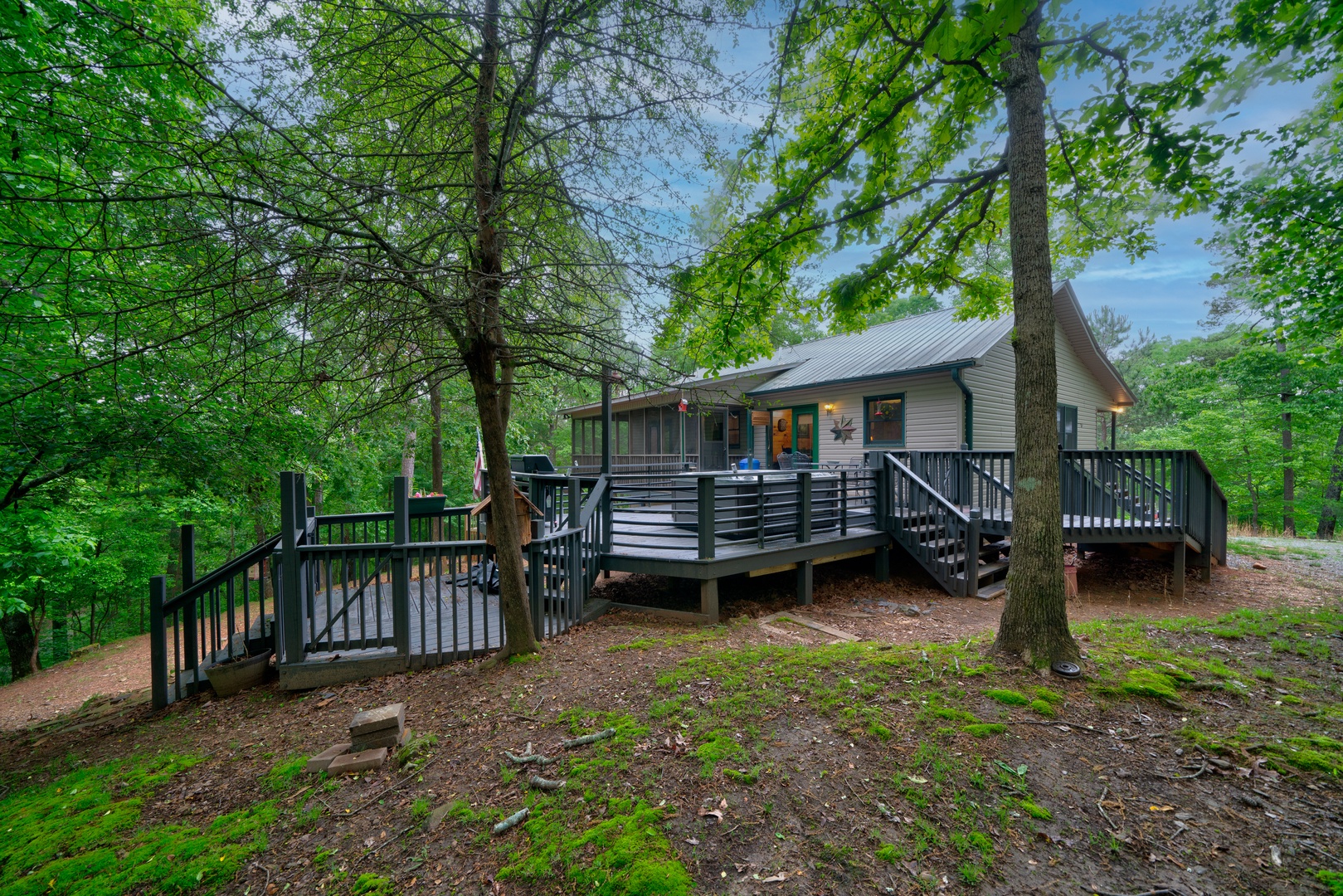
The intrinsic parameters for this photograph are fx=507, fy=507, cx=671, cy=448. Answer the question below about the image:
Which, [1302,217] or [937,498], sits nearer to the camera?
[1302,217]

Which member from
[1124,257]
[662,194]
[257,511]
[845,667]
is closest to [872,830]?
[845,667]

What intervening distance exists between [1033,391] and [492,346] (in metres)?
3.99

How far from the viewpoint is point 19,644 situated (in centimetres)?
1160

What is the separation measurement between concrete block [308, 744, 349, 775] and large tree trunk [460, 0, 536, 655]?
1366 mm

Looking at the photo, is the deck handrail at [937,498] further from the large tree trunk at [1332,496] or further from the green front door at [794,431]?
the large tree trunk at [1332,496]

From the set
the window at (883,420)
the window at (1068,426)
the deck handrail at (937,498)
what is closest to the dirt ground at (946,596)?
the deck handrail at (937,498)

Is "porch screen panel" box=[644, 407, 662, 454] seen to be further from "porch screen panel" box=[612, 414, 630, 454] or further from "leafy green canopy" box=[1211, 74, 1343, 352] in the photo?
"leafy green canopy" box=[1211, 74, 1343, 352]

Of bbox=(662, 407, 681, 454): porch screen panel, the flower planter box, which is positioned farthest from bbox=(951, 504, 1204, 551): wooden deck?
bbox=(662, 407, 681, 454): porch screen panel

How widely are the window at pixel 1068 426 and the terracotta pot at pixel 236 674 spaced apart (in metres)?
15.9

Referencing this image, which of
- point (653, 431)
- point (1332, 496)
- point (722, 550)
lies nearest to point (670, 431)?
point (653, 431)

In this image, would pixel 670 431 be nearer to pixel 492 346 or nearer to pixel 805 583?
pixel 805 583

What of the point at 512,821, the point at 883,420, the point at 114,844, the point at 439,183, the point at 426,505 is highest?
the point at 439,183

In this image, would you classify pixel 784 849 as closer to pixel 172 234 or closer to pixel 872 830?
pixel 872 830

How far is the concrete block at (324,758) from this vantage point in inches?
119
